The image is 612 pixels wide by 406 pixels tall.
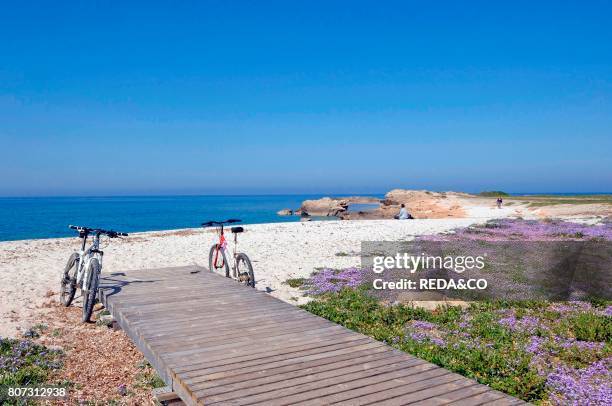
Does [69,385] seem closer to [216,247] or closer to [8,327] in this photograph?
[8,327]

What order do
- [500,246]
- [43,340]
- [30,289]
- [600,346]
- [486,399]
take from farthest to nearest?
[500,246], [30,289], [43,340], [600,346], [486,399]

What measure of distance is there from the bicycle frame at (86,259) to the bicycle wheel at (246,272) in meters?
3.48

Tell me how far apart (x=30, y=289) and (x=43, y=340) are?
5660 mm

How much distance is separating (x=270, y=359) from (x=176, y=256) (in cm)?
1643

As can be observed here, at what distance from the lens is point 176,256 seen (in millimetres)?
21391

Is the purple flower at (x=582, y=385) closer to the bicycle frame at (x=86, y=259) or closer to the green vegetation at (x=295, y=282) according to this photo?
the green vegetation at (x=295, y=282)

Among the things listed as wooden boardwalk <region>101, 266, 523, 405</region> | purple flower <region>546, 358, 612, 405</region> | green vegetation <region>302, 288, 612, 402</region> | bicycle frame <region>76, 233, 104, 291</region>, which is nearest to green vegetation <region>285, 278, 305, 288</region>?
green vegetation <region>302, 288, 612, 402</region>

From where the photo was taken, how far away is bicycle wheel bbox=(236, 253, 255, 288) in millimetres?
12141

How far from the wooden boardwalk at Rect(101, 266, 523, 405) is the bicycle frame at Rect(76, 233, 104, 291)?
4.40ft

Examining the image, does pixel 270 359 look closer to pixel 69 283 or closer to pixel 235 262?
pixel 235 262

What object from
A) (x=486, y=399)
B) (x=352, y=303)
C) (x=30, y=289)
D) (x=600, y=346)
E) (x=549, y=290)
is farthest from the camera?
(x=30, y=289)

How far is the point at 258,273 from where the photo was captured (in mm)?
16953

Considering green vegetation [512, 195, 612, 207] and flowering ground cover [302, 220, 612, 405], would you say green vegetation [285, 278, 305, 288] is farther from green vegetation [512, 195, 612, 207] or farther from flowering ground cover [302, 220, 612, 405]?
green vegetation [512, 195, 612, 207]

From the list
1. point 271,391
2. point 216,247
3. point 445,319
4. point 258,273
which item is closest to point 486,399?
point 271,391
